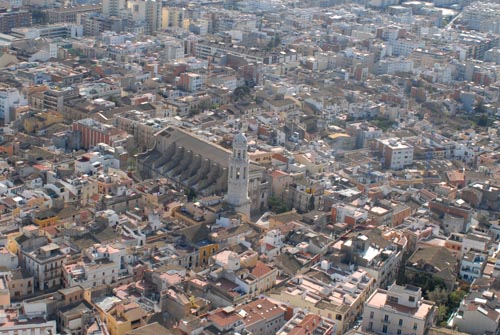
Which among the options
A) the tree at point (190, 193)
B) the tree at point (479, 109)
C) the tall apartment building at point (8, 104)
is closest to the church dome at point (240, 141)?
the tree at point (190, 193)

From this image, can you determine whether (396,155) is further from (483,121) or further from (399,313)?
(399,313)

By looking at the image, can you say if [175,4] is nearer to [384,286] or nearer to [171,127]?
[171,127]

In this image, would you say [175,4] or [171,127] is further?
[175,4]

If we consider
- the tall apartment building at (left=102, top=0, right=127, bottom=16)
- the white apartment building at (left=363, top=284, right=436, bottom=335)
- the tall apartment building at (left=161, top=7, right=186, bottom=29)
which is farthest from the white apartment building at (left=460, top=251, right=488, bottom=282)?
the tall apartment building at (left=102, top=0, right=127, bottom=16)

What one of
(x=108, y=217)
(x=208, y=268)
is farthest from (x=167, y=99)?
(x=208, y=268)

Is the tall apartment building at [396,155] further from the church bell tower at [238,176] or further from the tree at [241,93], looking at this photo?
the tree at [241,93]

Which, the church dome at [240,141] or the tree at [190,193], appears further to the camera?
the tree at [190,193]
